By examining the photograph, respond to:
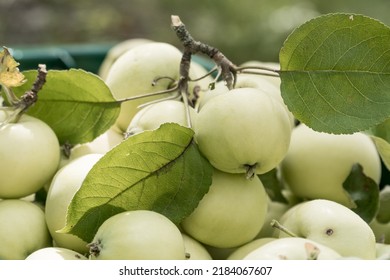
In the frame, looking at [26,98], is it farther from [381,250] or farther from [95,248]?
[381,250]

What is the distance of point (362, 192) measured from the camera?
880mm

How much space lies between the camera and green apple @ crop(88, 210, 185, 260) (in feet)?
2.12

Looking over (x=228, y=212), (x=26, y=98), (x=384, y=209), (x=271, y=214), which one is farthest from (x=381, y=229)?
(x=26, y=98)

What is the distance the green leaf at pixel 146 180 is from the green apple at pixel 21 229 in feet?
0.22

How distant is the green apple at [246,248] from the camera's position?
775mm

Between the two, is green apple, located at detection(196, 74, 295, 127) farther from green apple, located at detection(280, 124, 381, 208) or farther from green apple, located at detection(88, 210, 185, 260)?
green apple, located at detection(88, 210, 185, 260)

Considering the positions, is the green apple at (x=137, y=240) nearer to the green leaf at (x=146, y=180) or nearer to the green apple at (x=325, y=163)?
the green leaf at (x=146, y=180)

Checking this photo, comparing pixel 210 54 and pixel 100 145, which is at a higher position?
pixel 210 54

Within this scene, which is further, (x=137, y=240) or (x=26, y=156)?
(x=26, y=156)

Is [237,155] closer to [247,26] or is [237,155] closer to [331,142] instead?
[331,142]

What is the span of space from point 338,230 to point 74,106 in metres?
0.38

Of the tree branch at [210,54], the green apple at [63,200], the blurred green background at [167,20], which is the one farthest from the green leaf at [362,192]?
the blurred green background at [167,20]

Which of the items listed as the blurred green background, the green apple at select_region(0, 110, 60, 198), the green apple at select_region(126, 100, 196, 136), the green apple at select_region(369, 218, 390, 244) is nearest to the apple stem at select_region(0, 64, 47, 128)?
the green apple at select_region(0, 110, 60, 198)
